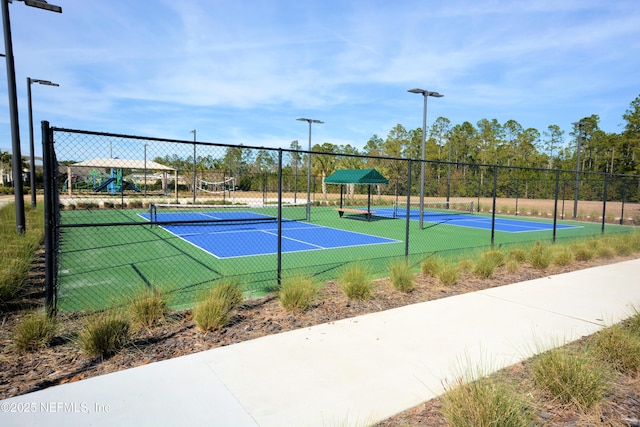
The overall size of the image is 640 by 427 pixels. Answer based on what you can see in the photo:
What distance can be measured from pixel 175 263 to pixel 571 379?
7.65 metres

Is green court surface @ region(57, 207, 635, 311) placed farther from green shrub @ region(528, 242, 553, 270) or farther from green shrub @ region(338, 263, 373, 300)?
green shrub @ region(528, 242, 553, 270)

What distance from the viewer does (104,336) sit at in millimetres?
3998

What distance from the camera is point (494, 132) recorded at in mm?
68562

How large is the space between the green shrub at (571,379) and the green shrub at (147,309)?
13.1ft

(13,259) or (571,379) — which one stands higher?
(13,259)

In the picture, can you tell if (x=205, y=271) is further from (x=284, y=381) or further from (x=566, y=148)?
(x=566, y=148)

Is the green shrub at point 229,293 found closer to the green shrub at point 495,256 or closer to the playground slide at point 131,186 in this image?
the green shrub at point 495,256

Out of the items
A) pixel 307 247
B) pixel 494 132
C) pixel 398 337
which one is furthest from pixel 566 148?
pixel 398 337

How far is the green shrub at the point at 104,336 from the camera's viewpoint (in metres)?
3.93

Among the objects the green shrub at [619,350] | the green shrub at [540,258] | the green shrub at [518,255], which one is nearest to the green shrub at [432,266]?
the green shrub at [518,255]

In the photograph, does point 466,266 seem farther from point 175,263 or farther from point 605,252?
point 175,263

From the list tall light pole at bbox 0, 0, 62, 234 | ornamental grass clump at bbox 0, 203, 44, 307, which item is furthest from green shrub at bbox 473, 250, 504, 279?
tall light pole at bbox 0, 0, 62, 234

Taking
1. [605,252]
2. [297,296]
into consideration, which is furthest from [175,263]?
[605,252]

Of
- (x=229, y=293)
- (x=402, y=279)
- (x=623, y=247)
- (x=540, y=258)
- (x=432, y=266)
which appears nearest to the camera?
(x=229, y=293)
